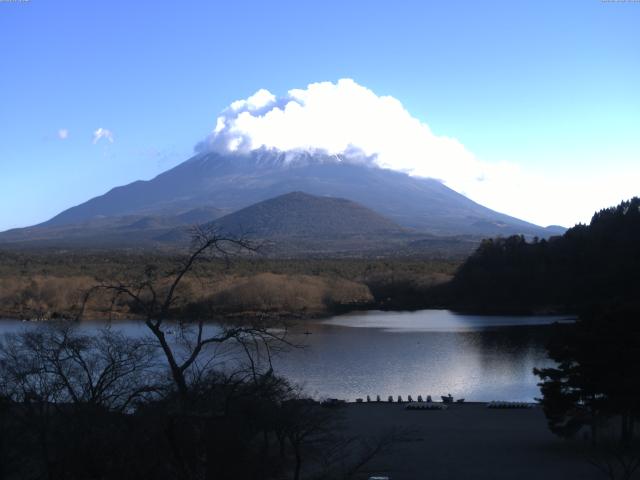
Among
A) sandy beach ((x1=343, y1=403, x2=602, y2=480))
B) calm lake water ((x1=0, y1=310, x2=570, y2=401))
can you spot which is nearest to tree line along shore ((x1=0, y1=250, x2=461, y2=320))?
calm lake water ((x1=0, y1=310, x2=570, y2=401))

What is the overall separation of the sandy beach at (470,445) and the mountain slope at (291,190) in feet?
366

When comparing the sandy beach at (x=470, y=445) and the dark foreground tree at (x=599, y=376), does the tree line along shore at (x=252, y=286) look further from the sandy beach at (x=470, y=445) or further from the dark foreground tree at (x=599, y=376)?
the dark foreground tree at (x=599, y=376)

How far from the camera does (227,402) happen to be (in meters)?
6.41

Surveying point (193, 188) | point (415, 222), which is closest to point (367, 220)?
point (415, 222)

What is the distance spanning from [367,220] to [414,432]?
357 ft

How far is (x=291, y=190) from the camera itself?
479 feet

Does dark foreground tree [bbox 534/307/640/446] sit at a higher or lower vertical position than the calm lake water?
higher

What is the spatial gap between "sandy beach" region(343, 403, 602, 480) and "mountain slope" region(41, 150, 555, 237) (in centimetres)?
11151

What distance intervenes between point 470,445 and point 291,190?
436ft

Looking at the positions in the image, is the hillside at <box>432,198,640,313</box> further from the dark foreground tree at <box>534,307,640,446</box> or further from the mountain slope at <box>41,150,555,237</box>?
the mountain slope at <box>41,150,555,237</box>

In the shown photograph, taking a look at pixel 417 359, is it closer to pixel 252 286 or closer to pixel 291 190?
pixel 252 286

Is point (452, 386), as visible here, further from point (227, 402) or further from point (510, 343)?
point (227, 402)

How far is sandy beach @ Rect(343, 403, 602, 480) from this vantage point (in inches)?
472

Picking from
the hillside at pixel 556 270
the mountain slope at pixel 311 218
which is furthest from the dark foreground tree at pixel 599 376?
the mountain slope at pixel 311 218
